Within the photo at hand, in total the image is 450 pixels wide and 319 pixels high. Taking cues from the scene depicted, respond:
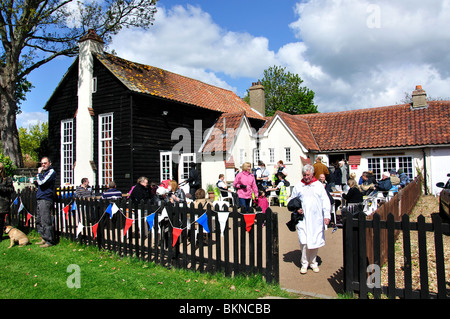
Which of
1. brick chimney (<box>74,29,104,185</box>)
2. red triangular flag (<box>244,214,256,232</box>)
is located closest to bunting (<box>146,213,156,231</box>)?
red triangular flag (<box>244,214,256,232</box>)

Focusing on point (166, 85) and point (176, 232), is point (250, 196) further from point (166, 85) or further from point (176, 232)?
point (166, 85)

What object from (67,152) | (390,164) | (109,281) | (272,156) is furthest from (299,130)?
(109,281)

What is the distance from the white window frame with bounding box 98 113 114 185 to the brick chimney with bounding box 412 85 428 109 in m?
20.0

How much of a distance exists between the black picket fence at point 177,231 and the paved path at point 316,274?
46cm

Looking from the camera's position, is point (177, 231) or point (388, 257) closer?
point (388, 257)

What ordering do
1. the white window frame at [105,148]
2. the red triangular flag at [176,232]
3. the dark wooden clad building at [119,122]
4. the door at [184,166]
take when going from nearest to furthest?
1. the red triangular flag at [176,232]
2. the dark wooden clad building at [119,122]
3. the white window frame at [105,148]
4. the door at [184,166]

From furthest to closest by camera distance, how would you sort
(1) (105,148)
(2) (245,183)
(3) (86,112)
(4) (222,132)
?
1. (4) (222,132)
2. (3) (86,112)
3. (1) (105,148)
4. (2) (245,183)

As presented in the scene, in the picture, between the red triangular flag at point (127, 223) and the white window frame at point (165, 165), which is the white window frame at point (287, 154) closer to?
the white window frame at point (165, 165)

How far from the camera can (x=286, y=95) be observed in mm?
53469

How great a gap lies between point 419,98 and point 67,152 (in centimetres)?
2350

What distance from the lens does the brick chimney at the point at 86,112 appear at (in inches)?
699

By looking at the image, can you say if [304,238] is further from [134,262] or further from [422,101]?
[422,101]

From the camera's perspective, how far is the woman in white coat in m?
5.64

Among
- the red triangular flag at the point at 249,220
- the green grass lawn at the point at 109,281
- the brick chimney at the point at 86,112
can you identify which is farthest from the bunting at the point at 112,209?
the brick chimney at the point at 86,112
